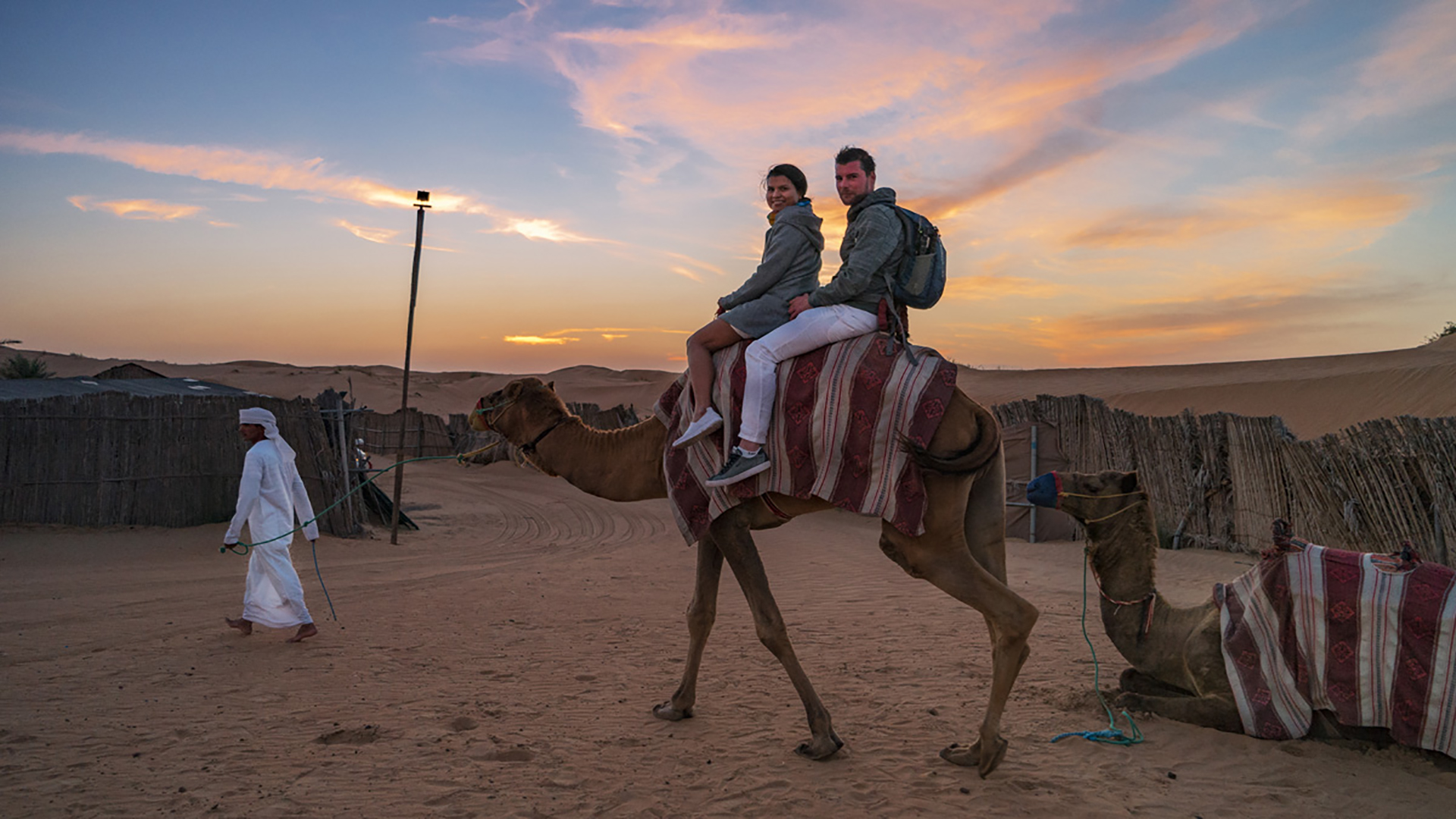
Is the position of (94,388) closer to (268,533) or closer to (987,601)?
(268,533)

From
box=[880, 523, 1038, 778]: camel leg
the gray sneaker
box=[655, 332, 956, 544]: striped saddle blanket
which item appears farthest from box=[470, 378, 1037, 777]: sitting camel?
the gray sneaker

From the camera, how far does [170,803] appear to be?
13.3ft

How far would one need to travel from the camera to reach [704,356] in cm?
482

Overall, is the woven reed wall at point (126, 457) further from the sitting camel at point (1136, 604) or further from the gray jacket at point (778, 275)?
the sitting camel at point (1136, 604)

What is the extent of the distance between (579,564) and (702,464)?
846 centimetres

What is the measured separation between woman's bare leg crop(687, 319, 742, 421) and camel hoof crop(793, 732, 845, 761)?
1903mm

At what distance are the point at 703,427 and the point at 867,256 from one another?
1.26 meters

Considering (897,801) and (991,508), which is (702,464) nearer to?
(991,508)

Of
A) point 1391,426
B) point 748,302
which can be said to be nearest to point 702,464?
point 748,302

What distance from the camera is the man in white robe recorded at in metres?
7.41

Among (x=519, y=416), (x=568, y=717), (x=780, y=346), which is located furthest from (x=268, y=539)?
(x=780, y=346)

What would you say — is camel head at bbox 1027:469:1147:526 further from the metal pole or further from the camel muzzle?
the metal pole

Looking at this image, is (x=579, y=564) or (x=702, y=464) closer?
(x=702, y=464)

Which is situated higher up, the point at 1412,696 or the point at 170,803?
the point at 1412,696
